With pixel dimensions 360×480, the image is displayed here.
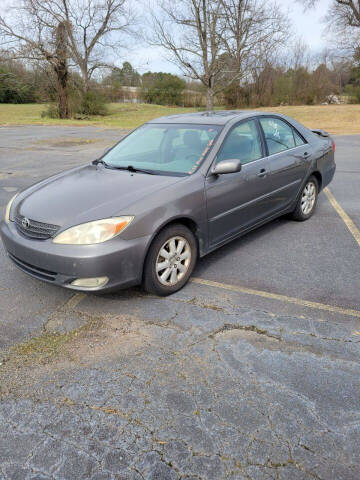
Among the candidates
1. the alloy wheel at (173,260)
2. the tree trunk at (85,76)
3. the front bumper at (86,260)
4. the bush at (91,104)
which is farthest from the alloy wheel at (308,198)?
the tree trunk at (85,76)

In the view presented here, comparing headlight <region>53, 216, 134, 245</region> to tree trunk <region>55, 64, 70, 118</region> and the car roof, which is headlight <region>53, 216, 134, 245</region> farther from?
tree trunk <region>55, 64, 70, 118</region>

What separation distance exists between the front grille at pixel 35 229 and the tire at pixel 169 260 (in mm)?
827

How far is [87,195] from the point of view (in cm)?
346

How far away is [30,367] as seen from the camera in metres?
2.61

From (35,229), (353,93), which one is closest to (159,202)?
(35,229)

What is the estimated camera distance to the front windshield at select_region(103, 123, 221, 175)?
3869 mm

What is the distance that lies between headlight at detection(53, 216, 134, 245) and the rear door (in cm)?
218

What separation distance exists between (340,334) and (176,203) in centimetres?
169

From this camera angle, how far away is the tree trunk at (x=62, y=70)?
29703 millimetres

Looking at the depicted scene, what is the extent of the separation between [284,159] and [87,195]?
8.34ft

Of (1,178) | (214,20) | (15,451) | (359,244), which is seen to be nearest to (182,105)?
(214,20)

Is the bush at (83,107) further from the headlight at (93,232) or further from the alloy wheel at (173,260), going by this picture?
the headlight at (93,232)

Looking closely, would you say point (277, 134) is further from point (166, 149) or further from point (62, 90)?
point (62, 90)

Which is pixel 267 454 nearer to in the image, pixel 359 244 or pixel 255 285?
pixel 255 285
